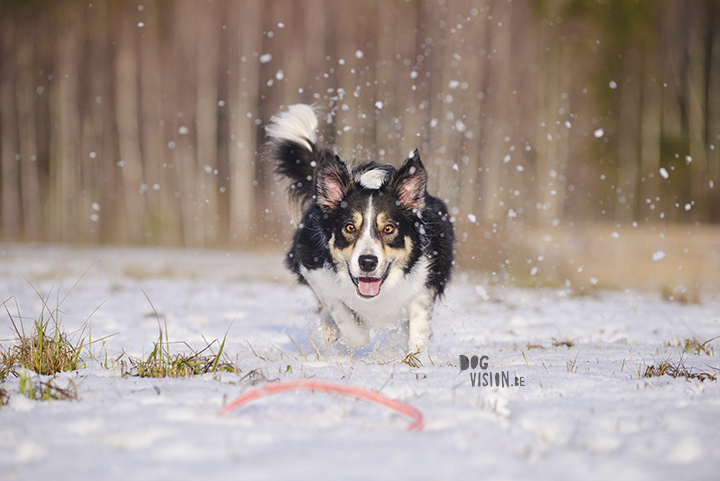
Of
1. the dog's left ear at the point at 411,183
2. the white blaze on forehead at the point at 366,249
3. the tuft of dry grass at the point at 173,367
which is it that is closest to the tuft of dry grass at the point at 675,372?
the white blaze on forehead at the point at 366,249

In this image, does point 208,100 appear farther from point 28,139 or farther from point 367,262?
point 367,262

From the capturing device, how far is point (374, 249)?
3.66m

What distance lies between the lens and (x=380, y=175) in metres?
4.43

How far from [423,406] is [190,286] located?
6.69 meters

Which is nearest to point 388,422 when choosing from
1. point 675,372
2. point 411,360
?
point 411,360

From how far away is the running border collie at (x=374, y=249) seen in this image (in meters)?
3.91

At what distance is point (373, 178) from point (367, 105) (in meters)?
14.7

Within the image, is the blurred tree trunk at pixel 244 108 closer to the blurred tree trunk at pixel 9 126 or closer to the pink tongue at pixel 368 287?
the blurred tree trunk at pixel 9 126

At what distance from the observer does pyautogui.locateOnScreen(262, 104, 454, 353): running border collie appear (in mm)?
3910

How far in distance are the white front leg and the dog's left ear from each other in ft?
2.51

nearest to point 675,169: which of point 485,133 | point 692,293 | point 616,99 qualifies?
point 616,99

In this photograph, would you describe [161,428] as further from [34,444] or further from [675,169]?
[675,169]

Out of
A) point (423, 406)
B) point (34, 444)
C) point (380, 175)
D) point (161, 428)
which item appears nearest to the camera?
point (34, 444)

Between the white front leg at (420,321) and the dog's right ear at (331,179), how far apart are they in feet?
3.46
